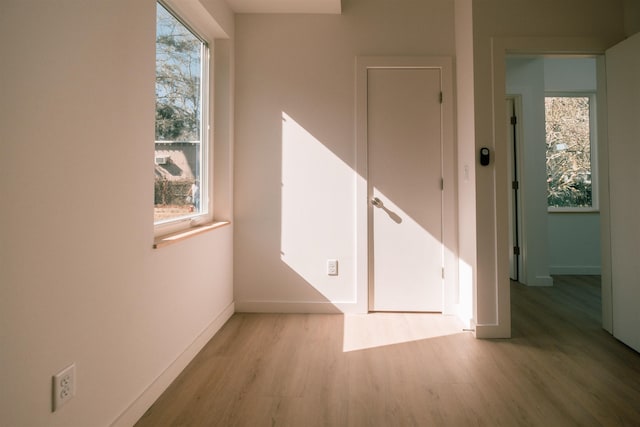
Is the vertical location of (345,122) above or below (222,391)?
above

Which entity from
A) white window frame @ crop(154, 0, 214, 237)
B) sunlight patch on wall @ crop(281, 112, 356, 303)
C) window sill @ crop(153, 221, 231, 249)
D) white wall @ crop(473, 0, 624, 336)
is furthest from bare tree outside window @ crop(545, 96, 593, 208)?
window sill @ crop(153, 221, 231, 249)

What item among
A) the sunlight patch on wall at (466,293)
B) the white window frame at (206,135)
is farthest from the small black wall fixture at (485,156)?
the white window frame at (206,135)

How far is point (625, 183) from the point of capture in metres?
2.57

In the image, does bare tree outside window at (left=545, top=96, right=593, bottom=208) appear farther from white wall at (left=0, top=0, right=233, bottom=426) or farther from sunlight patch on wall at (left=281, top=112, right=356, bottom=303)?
white wall at (left=0, top=0, right=233, bottom=426)

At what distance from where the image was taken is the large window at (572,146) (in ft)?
15.8

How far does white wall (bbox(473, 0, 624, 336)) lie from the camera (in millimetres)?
2715

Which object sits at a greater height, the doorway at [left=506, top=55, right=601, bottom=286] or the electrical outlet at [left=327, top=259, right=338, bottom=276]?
the doorway at [left=506, top=55, right=601, bottom=286]

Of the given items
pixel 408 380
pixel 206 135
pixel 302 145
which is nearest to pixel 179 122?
pixel 206 135

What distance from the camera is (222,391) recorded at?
2008mm

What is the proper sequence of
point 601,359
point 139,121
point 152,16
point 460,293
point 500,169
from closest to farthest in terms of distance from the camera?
point 139,121 < point 152,16 < point 601,359 < point 500,169 < point 460,293

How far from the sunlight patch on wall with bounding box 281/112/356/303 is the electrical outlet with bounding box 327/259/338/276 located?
0.08 feet

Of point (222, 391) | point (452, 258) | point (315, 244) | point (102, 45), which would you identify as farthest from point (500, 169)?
point (102, 45)

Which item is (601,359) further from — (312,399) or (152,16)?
(152,16)

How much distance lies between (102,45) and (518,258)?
4.29 meters
